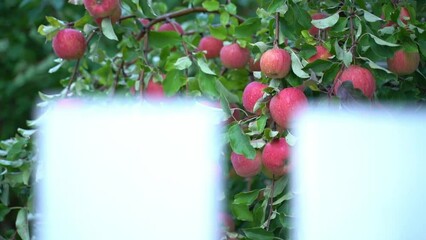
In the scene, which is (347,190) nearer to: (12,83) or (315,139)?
(315,139)

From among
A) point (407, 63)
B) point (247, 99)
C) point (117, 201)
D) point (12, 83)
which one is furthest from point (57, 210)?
point (12, 83)

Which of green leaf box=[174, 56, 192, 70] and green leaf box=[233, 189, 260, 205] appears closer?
green leaf box=[233, 189, 260, 205]

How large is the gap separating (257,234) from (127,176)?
17.1 inches

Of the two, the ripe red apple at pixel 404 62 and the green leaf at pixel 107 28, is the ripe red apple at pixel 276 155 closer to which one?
the ripe red apple at pixel 404 62

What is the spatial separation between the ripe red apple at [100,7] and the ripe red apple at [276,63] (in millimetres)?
284

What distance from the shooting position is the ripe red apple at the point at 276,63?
0.83 m

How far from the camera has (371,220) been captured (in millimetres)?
450

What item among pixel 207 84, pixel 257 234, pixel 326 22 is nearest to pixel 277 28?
pixel 326 22

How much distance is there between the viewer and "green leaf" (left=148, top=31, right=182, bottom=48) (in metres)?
1.13

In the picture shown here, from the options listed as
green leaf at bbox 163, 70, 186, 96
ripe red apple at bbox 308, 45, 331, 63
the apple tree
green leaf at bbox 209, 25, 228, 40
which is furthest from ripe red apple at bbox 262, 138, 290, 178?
green leaf at bbox 209, 25, 228, 40

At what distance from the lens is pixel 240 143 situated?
820 mm

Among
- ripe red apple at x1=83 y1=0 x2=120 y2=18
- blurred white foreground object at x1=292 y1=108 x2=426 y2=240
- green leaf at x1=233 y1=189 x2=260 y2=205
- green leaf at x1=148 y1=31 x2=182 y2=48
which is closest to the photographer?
blurred white foreground object at x1=292 y1=108 x2=426 y2=240

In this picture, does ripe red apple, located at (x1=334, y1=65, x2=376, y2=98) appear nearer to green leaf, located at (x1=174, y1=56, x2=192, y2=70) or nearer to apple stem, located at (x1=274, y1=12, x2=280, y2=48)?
apple stem, located at (x1=274, y1=12, x2=280, y2=48)

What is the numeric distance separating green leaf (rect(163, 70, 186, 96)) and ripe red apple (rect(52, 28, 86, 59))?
15 centimetres
